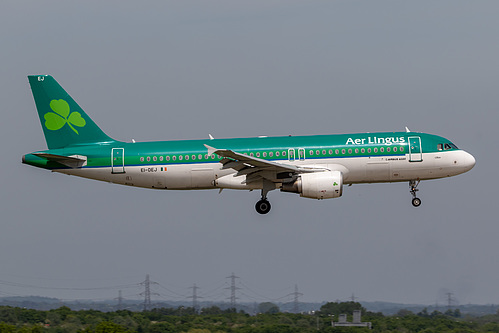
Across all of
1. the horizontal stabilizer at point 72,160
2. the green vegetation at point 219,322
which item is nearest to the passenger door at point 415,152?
the horizontal stabilizer at point 72,160

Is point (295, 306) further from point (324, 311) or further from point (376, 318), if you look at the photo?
point (376, 318)

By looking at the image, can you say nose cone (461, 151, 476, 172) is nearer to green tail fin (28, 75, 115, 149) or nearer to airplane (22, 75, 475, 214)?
airplane (22, 75, 475, 214)

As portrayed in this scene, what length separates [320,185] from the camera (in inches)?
1759

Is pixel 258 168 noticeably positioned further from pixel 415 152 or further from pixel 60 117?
pixel 60 117

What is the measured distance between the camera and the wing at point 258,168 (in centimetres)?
4372

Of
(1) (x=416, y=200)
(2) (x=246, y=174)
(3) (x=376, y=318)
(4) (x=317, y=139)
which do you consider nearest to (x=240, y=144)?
(2) (x=246, y=174)

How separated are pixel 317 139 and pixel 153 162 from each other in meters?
10.5

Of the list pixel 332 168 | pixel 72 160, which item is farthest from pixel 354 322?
pixel 72 160

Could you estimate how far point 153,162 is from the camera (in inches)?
1865

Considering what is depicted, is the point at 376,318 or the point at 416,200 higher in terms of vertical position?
the point at 416,200

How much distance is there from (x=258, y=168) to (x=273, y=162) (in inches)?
38.8

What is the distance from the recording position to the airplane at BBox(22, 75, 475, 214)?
45.8 m

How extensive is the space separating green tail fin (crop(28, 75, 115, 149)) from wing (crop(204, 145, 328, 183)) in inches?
374

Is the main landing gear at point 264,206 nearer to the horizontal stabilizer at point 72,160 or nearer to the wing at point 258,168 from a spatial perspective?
the wing at point 258,168
